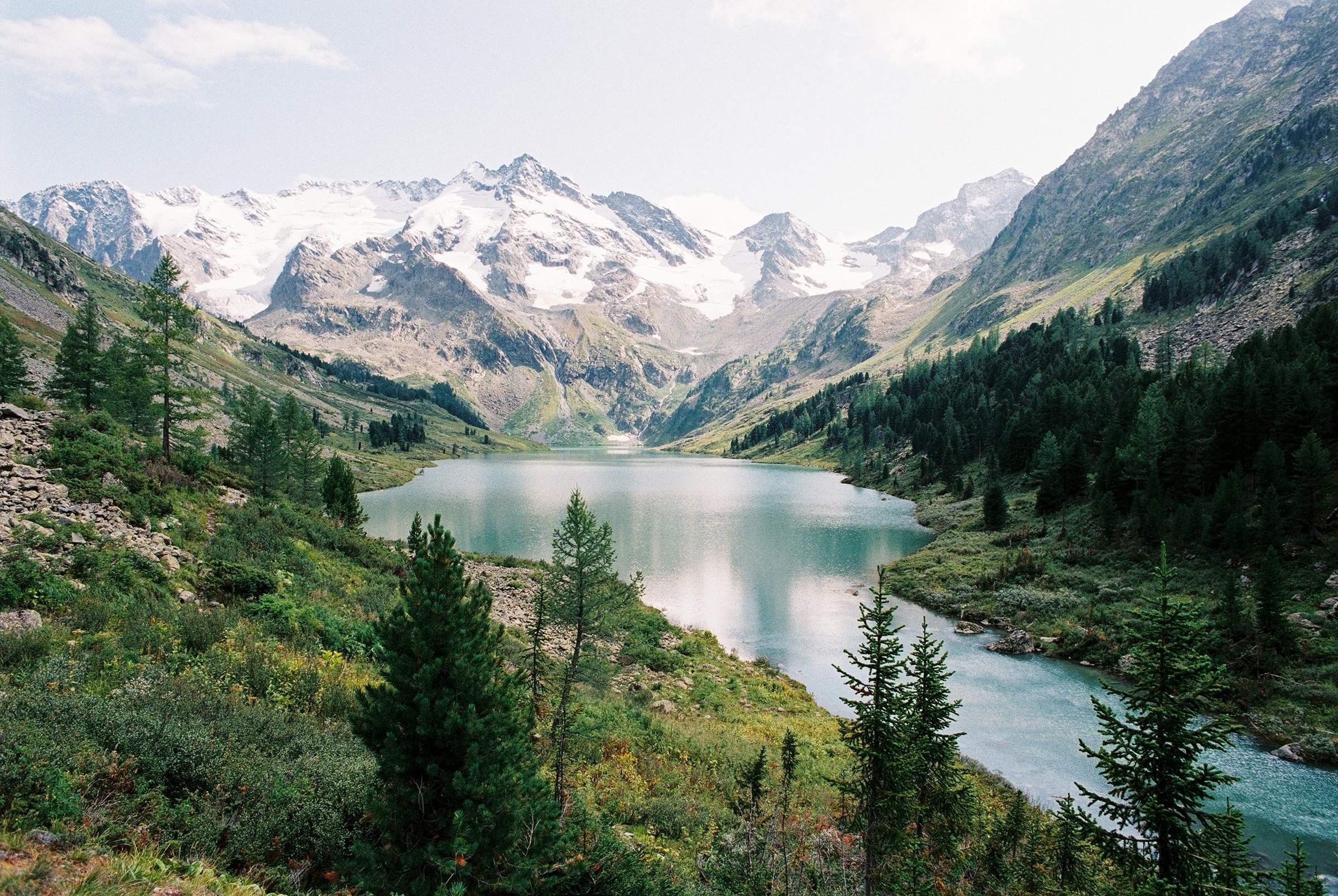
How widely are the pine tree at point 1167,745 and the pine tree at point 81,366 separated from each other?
2708 inches

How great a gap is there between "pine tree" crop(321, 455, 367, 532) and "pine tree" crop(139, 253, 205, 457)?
14.3 metres

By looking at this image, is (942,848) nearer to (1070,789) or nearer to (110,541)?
(1070,789)

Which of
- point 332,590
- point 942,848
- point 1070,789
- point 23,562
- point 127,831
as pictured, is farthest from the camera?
point 332,590

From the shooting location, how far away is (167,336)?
31.5 metres

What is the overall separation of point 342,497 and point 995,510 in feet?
211

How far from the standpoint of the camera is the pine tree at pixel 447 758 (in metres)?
7.96

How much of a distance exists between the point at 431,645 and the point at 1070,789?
25.9 metres

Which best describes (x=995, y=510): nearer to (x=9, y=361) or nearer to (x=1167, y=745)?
(x=1167, y=745)

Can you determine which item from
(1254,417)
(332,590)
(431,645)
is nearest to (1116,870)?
(431,645)

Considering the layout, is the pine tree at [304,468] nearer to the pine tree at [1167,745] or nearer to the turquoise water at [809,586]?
the turquoise water at [809,586]

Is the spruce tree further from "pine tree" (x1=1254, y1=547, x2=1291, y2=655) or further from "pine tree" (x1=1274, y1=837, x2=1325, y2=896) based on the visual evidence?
"pine tree" (x1=1274, y1=837, x2=1325, y2=896)

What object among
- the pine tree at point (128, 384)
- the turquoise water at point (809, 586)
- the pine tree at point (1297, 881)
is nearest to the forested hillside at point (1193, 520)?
the pine tree at point (1297, 881)

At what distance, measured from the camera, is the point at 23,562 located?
14.8m

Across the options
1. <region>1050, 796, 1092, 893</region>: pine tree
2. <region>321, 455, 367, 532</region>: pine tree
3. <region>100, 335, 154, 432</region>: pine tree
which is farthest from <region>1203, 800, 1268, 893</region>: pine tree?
<region>321, 455, 367, 532</region>: pine tree
